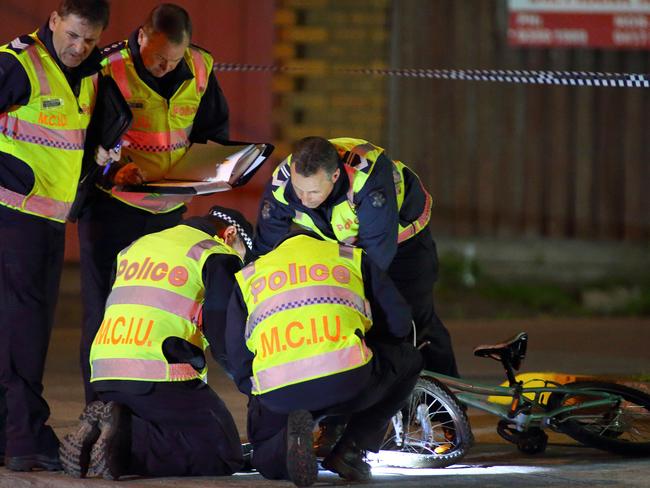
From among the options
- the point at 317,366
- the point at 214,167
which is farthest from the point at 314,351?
the point at 214,167

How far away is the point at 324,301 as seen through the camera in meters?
4.73

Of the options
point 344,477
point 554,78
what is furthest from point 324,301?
point 554,78

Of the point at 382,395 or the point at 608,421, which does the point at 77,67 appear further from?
the point at 608,421

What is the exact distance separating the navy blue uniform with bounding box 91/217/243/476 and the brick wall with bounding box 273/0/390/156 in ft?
17.4

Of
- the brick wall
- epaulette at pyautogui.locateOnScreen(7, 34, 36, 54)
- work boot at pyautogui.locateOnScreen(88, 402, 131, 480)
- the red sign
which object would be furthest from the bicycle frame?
the red sign

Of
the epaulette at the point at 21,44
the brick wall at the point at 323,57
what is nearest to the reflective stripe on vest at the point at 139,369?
the epaulette at the point at 21,44

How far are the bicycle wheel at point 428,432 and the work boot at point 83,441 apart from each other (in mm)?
1294

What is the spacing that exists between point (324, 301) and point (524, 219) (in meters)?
6.16

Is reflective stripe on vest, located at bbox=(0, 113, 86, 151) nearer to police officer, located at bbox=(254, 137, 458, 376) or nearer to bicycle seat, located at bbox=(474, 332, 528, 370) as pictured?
police officer, located at bbox=(254, 137, 458, 376)

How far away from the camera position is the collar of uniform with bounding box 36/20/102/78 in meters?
5.34

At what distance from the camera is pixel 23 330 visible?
530cm

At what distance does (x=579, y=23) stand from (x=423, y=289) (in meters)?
4.88

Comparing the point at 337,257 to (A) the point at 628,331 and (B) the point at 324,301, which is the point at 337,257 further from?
(A) the point at 628,331

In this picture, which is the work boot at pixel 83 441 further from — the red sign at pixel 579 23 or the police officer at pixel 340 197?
the red sign at pixel 579 23
